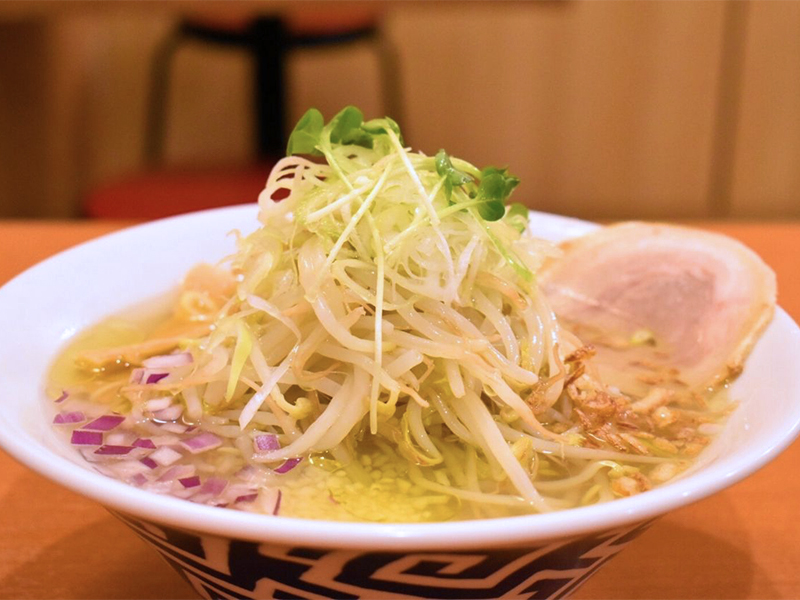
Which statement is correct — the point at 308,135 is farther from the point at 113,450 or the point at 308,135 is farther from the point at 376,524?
the point at 376,524

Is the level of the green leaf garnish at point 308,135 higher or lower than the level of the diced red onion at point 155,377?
higher

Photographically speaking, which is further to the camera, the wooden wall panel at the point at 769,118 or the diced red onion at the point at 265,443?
the wooden wall panel at the point at 769,118

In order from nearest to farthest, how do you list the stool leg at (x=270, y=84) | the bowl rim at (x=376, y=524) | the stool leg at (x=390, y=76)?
the bowl rim at (x=376, y=524) → the stool leg at (x=270, y=84) → the stool leg at (x=390, y=76)

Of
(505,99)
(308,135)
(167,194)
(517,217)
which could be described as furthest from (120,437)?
(505,99)

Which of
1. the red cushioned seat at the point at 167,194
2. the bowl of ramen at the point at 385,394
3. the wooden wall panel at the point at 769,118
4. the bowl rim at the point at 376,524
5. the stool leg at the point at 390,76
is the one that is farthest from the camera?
the wooden wall panel at the point at 769,118

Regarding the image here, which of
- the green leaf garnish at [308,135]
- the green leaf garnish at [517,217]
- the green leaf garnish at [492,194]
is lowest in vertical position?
the green leaf garnish at [517,217]

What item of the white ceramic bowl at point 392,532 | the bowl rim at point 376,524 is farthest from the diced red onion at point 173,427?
A: the bowl rim at point 376,524

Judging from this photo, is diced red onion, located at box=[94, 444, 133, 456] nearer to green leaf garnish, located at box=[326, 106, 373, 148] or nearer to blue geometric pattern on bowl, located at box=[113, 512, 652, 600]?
blue geometric pattern on bowl, located at box=[113, 512, 652, 600]

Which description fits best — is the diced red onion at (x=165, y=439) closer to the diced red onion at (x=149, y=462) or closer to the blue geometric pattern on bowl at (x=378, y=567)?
the diced red onion at (x=149, y=462)
